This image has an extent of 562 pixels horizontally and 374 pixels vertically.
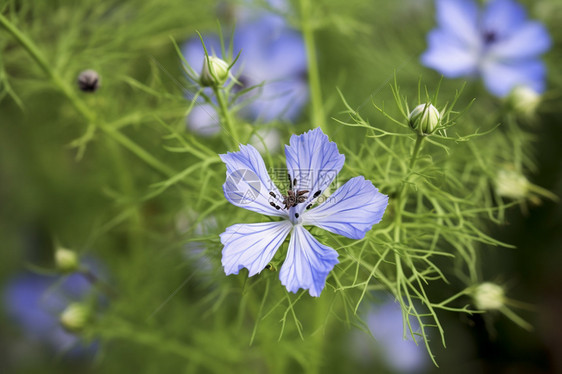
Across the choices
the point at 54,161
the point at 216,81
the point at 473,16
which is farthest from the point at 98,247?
the point at 473,16

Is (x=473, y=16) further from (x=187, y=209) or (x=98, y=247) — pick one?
(x=98, y=247)

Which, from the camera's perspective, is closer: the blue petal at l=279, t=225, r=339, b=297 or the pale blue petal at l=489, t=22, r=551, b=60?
the blue petal at l=279, t=225, r=339, b=297

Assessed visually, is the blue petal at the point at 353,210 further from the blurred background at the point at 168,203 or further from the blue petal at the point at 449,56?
the blue petal at the point at 449,56

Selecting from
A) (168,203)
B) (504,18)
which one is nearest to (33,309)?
(168,203)

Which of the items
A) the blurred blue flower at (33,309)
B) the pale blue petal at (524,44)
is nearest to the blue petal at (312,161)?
the pale blue petal at (524,44)

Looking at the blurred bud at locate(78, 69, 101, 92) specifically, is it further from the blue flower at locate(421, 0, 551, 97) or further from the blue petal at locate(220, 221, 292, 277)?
the blue flower at locate(421, 0, 551, 97)

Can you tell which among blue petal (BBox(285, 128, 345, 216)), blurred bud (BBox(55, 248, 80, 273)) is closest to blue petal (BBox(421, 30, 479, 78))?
blue petal (BBox(285, 128, 345, 216))

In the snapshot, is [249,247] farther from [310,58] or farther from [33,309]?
[33,309]
